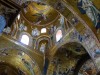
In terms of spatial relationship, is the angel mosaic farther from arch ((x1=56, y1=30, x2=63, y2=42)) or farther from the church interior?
arch ((x1=56, y1=30, x2=63, y2=42))

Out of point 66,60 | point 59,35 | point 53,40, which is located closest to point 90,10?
point 59,35

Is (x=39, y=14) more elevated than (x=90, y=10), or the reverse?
(x=39, y=14)

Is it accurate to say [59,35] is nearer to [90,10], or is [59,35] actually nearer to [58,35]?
[58,35]

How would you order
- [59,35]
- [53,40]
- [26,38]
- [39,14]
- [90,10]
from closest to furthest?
1. [90,10]
2. [59,35]
3. [53,40]
4. [26,38]
5. [39,14]

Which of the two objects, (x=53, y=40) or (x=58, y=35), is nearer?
(x=58, y=35)

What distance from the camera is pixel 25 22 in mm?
16500

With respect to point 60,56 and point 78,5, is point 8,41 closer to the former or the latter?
point 60,56

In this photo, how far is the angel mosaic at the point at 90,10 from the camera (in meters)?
10.1

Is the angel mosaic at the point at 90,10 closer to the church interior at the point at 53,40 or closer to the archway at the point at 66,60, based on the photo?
the church interior at the point at 53,40

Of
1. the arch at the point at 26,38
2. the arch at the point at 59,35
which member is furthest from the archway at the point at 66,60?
the arch at the point at 26,38

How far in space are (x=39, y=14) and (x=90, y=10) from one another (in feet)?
23.2

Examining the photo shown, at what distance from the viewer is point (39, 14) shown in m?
16.7

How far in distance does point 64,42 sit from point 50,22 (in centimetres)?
357

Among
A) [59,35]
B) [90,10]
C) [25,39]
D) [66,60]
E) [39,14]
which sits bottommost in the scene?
[66,60]
